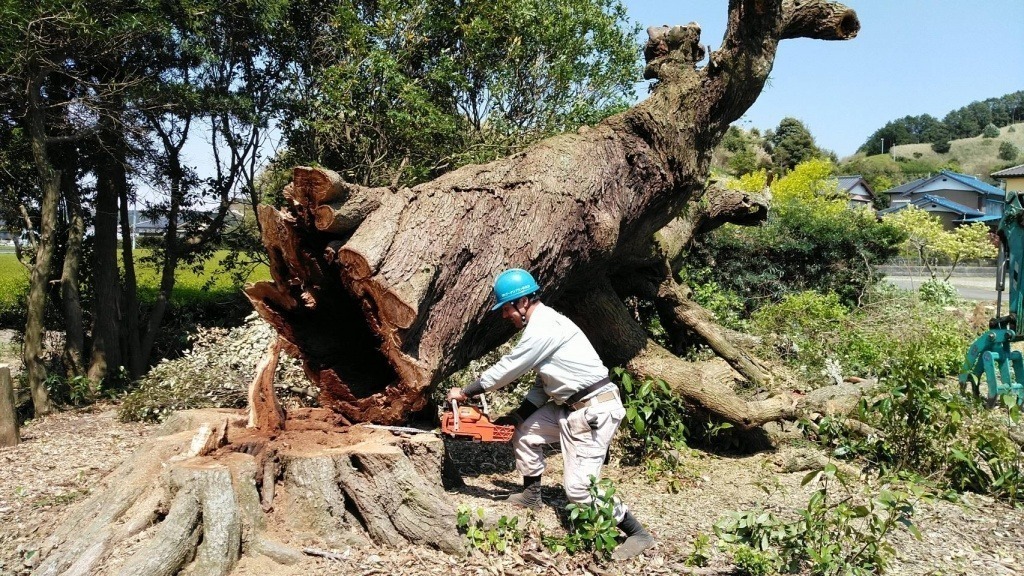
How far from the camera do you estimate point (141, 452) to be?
3.95 meters

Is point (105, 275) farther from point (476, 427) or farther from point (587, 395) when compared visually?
point (587, 395)

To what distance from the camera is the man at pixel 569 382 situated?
424 centimetres

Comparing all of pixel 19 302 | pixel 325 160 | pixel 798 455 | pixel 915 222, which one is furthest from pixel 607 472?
pixel 915 222

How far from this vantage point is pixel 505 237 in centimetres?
487

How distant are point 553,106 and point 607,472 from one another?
6.39 metres

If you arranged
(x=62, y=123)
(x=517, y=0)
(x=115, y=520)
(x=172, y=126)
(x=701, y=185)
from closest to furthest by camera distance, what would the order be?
(x=115, y=520), (x=701, y=185), (x=62, y=123), (x=172, y=126), (x=517, y=0)

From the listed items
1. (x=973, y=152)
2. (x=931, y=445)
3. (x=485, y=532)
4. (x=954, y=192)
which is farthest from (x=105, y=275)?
(x=973, y=152)

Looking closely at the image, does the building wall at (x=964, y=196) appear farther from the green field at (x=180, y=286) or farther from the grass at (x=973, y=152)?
the green field at (x=180, y=286)

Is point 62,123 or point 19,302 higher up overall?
point 62,123

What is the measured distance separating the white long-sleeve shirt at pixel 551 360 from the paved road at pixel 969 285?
14.1 m

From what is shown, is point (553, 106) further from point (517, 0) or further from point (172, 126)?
point (172, 126)

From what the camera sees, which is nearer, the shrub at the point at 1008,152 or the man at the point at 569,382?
the man at the point at 569,382

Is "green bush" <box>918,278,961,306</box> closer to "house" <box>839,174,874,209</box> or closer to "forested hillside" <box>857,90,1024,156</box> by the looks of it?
"house" <box>839,174,874,209</box>

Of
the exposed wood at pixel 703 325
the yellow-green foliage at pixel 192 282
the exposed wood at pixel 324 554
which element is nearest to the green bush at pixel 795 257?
the exposed wood at pixel 703 325
